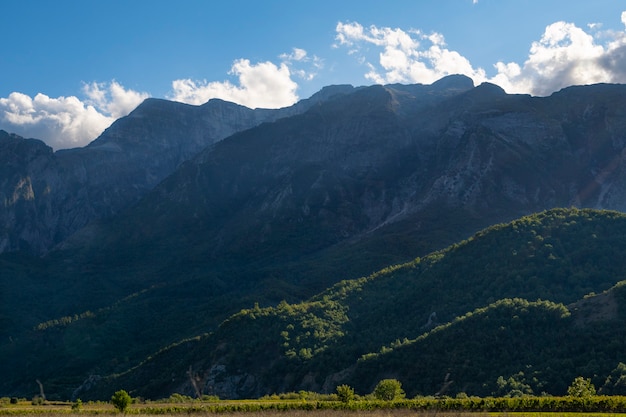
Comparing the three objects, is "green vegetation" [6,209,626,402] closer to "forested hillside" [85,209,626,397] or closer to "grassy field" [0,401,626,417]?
"forested hillside" [85,209,626,397]

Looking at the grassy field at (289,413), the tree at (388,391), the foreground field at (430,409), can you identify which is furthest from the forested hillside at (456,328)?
the grassy field at (289,413)

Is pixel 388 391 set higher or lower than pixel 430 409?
lower

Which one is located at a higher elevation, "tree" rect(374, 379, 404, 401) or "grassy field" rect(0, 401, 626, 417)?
"grassy field" rect(0, 401, 626, 417)

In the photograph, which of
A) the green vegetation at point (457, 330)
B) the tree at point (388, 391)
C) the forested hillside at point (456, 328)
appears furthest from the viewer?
the forested hillside at point (456, 328)

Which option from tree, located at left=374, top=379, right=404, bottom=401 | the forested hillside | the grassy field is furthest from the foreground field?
the forested hillside

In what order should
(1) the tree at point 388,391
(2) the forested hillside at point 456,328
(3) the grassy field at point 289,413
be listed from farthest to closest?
(2) the forested hillside at point 456,328
(1) the tree at point 388,391
(3) the grassy field at point 289,413

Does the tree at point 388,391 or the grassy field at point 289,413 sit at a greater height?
the grassy field at point 289,413

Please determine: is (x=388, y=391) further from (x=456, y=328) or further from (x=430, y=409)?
(x=456, y=328)

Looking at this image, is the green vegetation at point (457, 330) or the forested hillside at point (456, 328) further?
the forested hillside at point (456, 328)

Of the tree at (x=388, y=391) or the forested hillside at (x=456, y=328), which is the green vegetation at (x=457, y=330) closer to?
the forested hillside at (x=456, y=328)

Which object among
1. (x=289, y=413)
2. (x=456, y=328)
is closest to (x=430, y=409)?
(x=289, y=413)

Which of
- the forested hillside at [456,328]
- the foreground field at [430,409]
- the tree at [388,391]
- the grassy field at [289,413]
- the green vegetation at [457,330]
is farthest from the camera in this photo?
the forested hillside at [456,328]

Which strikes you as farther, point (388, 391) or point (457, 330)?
point (457, 330)

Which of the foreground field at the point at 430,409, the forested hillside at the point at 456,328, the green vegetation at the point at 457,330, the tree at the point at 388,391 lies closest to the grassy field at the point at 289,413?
the foreground field at the point at 430,409
